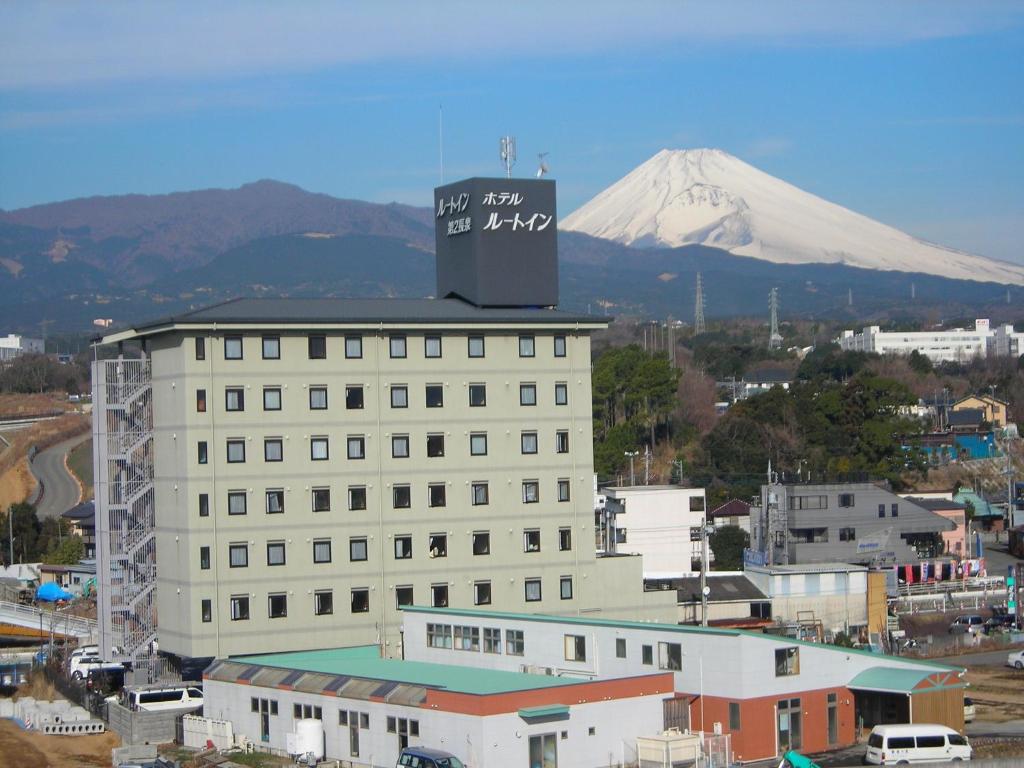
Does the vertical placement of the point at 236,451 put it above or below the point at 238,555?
above

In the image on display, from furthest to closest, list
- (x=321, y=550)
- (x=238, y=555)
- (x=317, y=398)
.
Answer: (x=317, y=398), (x=321, y=550), (x=238, y=555)

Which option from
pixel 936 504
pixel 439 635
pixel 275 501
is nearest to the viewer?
pixel 439 635

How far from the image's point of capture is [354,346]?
4862cm

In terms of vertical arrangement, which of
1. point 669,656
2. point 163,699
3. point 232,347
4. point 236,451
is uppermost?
point 232,347

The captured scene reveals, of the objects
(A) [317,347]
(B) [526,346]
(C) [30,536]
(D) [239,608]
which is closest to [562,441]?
(B) [526,346]

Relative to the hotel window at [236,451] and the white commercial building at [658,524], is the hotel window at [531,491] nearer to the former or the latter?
the hotel window at [236,451]

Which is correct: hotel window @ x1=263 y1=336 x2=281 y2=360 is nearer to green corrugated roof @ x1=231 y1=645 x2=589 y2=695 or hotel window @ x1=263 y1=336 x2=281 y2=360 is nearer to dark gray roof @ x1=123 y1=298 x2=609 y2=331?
dark gray roof @ x1=123 y1=298 x2=609 y2=331

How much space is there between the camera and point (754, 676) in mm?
36812

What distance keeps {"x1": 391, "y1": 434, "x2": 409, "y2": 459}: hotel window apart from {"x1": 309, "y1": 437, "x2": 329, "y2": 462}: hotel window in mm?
2099

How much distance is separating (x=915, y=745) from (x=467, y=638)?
14.0 meters

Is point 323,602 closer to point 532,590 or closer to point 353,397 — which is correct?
point 353,397

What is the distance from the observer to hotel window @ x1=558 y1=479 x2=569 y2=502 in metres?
51.2

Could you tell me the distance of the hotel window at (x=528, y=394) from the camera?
50.8 m

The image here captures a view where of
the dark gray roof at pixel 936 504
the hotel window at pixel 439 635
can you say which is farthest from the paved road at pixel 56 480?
the hotel window at pixel 439 635
